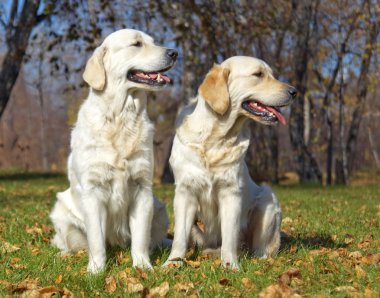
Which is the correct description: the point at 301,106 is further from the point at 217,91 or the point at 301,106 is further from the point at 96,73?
the point at 96,73

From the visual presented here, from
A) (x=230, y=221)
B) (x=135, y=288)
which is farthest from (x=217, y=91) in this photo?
(x=135, y=288)

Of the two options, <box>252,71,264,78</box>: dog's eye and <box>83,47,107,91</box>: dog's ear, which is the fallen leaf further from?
<box>83,47,107,91</box>: dog's ear

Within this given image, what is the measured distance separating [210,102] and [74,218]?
4.97 feet

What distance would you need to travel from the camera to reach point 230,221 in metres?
4.35

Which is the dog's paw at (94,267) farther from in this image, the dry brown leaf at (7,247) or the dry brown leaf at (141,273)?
the dry brown leaf at (7,247)

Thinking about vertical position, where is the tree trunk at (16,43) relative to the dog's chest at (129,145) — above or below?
above

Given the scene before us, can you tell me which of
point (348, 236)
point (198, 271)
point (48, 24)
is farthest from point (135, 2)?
point (198, 271)

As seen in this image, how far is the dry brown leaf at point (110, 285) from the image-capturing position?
141 inches

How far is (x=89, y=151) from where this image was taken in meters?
4.25

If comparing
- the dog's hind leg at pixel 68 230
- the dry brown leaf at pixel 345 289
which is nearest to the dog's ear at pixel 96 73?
the dog's hind leg at pixel 68 230

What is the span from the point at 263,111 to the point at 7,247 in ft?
8.22

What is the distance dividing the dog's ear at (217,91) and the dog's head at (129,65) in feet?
1.03

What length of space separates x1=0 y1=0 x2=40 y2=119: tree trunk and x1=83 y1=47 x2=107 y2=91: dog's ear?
33.8ft

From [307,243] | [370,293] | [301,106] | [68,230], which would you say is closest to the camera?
[370,293]
